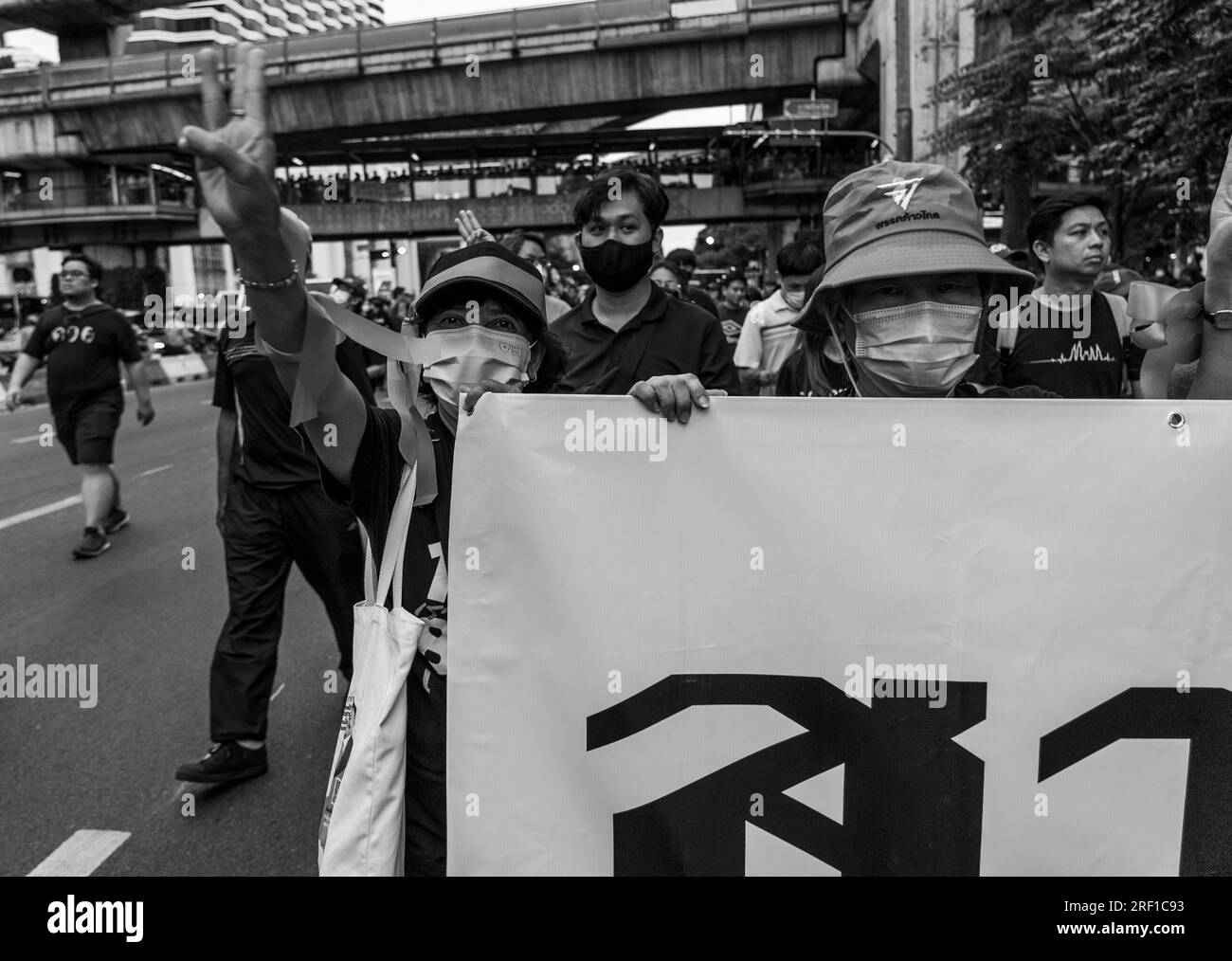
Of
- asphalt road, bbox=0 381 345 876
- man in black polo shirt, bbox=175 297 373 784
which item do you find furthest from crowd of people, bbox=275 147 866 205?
man in black polo shirt, bbox=175 297 373 784

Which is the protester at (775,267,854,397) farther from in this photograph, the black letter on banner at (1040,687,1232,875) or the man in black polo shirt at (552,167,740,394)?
the black letter on banner at (1040,687,1232,875)

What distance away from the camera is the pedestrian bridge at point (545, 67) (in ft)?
103

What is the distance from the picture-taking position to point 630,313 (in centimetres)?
377

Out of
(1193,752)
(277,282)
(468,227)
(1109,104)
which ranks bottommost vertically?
(1193,752)

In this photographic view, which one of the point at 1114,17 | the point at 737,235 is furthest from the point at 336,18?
the point at 1114,17

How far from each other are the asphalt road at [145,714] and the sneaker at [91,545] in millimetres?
78

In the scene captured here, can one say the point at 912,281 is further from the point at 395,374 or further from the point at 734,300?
the point at 734,300

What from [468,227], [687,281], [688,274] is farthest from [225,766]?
[688,274]

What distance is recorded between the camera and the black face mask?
12.0ft

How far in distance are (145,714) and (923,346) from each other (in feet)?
12.5

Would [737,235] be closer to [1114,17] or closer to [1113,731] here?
[1114,17]

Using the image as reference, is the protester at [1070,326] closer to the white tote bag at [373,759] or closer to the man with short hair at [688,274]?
the white tote bag at [373,759]
